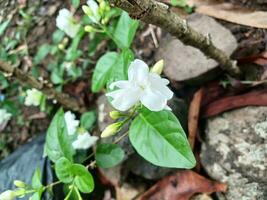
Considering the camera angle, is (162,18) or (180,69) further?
(180,69)

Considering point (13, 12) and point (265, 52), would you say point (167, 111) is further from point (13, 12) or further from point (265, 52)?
point (13, 12)

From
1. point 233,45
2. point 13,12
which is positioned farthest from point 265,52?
point 13,12

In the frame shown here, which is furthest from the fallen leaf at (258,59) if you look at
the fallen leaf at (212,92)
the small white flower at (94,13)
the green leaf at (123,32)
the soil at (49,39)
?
the small white flower at (94,13)

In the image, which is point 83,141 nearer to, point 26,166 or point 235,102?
point 26,166

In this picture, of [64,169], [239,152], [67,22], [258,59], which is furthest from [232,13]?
[64,169]

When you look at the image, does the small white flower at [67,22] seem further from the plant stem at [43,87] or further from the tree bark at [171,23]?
the tree bark at [171,23]

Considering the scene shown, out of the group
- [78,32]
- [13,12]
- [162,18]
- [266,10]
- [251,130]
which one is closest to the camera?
[162,18]
